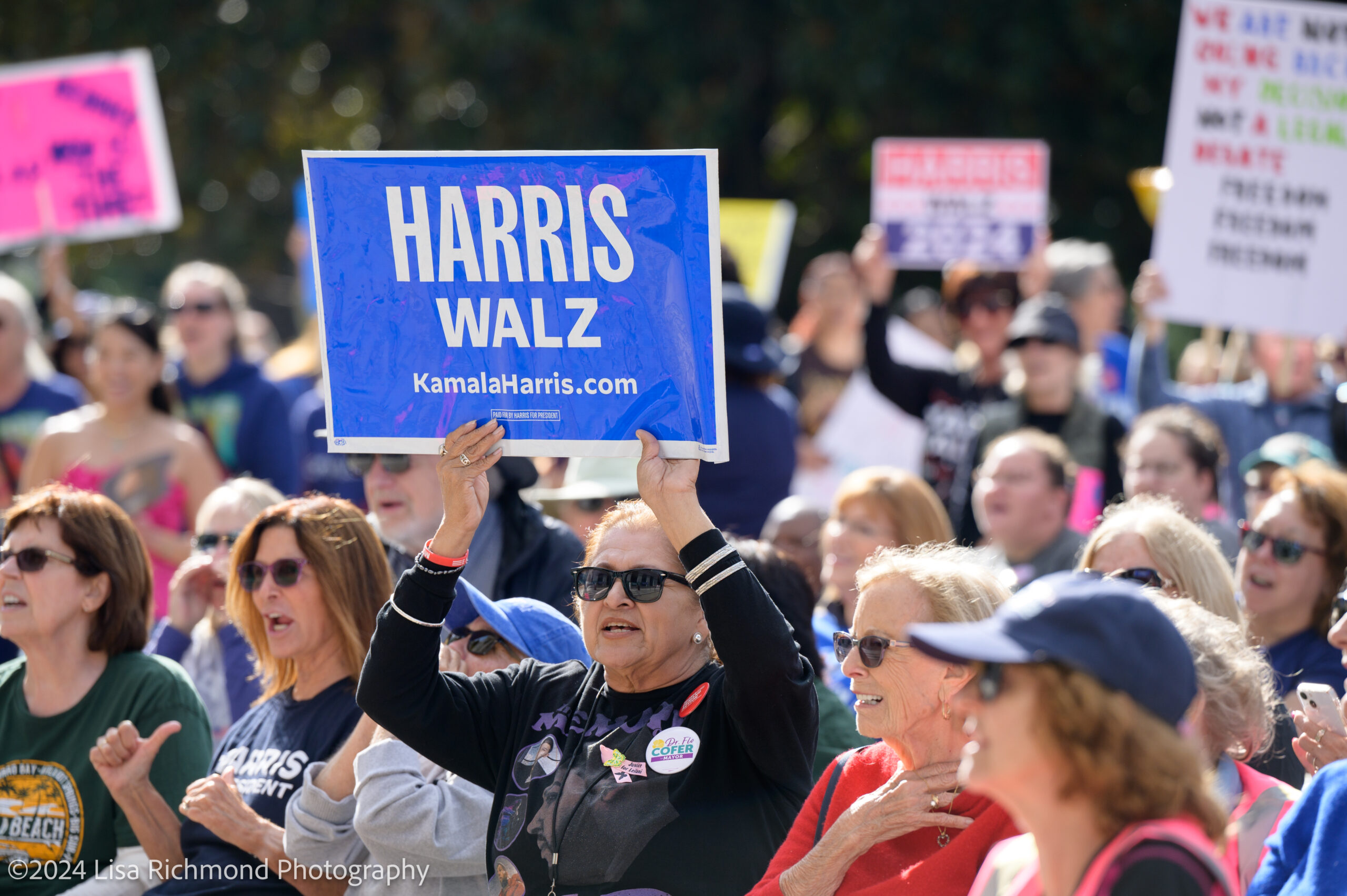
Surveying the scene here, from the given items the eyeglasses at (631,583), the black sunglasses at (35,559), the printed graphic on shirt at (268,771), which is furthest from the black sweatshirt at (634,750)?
the black sunglasses at (35,559)

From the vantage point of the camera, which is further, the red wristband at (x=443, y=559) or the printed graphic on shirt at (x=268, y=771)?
the printed graphic on shirt at (x=268, y=771)

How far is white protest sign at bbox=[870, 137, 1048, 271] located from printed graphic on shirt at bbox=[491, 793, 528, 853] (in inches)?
236

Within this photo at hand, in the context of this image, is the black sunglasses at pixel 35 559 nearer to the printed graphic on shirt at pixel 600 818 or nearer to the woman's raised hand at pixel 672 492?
the printed graphic on shirt at pixel 600 818

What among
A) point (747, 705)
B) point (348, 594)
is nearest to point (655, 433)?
point (747, 705)

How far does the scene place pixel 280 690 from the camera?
4.12 metres

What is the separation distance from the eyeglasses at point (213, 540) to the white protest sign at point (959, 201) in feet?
15.7

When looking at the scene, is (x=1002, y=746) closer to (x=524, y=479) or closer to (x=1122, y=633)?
(x=1122, y=633)

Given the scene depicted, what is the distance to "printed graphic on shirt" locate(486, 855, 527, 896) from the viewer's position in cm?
312

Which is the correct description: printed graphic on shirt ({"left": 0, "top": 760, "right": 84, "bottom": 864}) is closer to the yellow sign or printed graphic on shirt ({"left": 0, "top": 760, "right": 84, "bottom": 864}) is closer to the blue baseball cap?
the blue baseball cap

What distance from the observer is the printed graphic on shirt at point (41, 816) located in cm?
404

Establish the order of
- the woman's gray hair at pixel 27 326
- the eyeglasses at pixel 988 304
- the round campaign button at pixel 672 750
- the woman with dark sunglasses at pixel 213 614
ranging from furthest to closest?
the woman's gray hair at pixel 27 326 → the eyeglasses at pixel 988 304 → the woman with dark sunglasses at pixel 213 614 → the round campaign button at pixel 672 750

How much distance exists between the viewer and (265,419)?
704cm

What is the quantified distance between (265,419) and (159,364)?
687 mm

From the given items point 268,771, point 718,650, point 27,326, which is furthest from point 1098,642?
point 27,326
